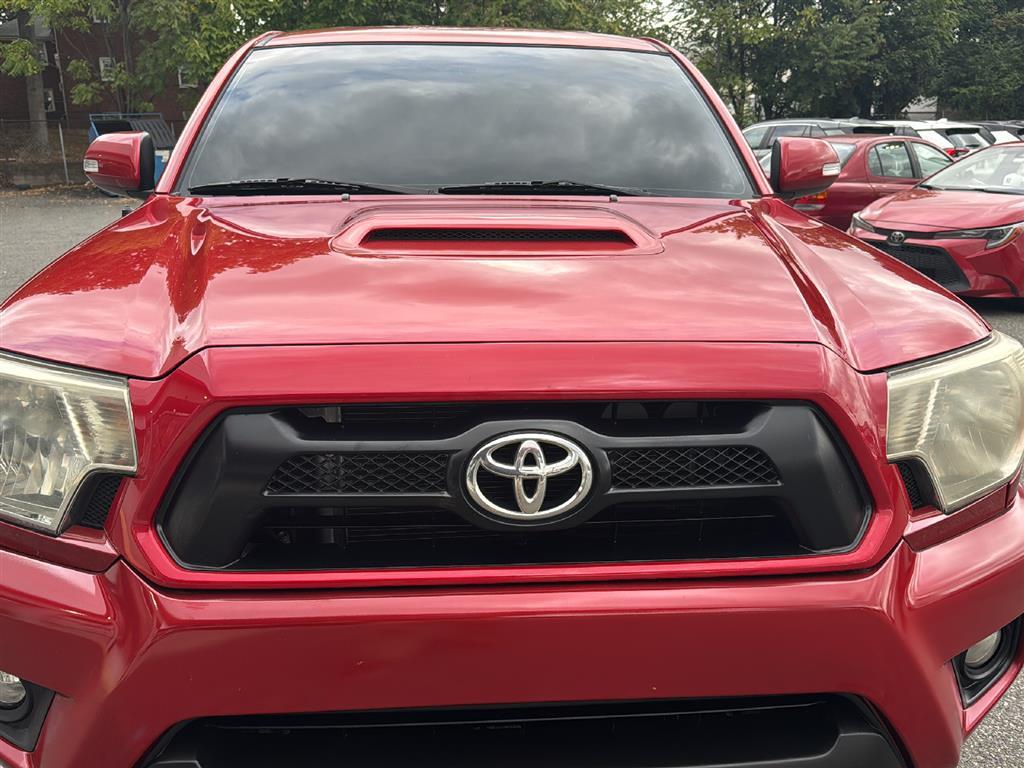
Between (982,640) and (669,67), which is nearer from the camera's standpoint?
(982,640)

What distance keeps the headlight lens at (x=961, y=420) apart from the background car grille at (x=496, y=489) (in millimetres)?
146

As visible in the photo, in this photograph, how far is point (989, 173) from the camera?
9523mm

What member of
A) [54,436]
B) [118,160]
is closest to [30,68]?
[118,160]

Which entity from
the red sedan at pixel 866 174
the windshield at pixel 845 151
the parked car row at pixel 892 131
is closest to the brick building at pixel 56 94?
the parked car row at pixel 892 131

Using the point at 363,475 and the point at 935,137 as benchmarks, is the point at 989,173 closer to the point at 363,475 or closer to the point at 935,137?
the point at 935,137

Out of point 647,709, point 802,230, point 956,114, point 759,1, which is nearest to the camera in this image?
point 647,709

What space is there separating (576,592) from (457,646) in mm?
197

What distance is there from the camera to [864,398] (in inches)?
65.2

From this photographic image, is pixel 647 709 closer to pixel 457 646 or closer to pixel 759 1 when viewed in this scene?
pixel 457 646

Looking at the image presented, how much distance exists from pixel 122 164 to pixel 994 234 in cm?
742

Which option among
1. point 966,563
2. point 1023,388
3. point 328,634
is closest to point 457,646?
point 328,634

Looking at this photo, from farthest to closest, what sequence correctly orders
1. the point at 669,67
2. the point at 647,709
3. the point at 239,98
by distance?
the point at 669,67 < the point at 239,98 < the point at 647,709

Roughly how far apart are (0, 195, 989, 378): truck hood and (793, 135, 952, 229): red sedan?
10122mm

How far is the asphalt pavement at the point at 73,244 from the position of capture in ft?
8.48
